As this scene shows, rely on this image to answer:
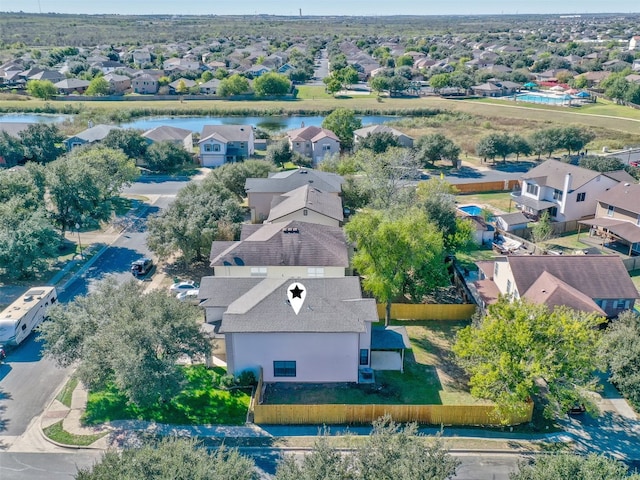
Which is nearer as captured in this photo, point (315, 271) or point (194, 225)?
point (315, 271)

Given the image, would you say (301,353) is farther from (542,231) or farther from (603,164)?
(603,164)

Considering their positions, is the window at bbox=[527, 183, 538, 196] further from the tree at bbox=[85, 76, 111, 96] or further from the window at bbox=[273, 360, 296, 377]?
the tree at bbox=[85, 76, 111, 96]

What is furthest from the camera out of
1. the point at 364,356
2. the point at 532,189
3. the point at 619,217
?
the point at 532,189

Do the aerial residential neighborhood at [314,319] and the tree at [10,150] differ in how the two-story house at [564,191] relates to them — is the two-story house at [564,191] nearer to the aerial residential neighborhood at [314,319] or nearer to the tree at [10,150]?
the aerial residential neighborhood at [314,319]

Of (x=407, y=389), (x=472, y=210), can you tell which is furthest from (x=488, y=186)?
(x=407, y=389)

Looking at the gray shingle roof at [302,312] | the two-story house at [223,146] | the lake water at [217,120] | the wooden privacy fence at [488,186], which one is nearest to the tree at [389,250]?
the gray shingle roof at [302,312]

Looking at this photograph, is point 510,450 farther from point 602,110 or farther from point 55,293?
point 602,110

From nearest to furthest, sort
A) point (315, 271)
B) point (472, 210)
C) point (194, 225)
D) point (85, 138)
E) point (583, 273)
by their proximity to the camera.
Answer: point (583, 273)
point (315, 271)
point (194, 225)
point (472, 210)
point (85, 138)

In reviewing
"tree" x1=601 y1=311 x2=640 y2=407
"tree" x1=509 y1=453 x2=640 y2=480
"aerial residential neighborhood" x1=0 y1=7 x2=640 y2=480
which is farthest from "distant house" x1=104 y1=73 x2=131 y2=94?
"tree" x1=509 y1=453 x2=640 y2=480
